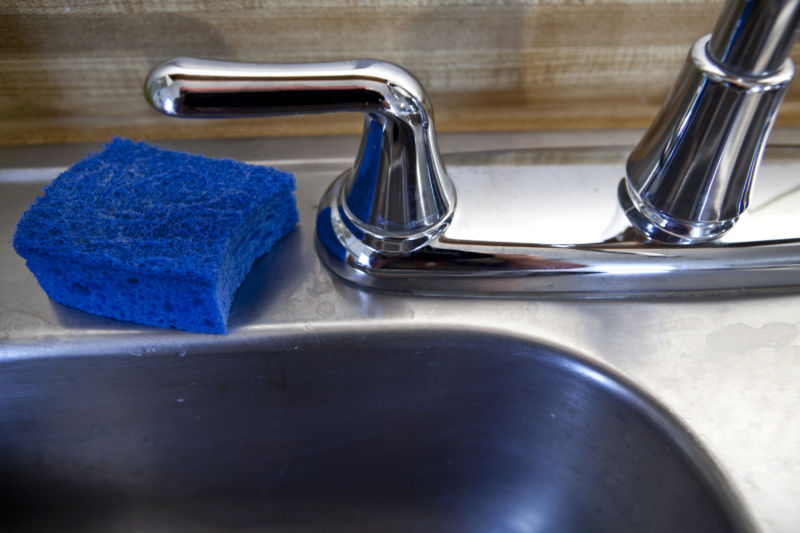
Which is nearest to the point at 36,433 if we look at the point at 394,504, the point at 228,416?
the point at 228,416

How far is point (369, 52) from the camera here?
0.42 meters

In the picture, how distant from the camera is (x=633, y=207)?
0.36 m

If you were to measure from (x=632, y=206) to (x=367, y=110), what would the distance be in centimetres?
18

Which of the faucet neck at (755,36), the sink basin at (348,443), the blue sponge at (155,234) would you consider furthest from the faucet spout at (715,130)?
the blue sponge at (155,234)

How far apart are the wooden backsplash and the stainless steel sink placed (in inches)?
2.8

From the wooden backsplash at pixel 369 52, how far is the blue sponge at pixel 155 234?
0.31 feet

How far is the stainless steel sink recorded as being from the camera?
306 mm

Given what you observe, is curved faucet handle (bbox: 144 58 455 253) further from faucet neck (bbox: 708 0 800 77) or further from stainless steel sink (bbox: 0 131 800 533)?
faucet neck (bbox: 708 0 800 77)

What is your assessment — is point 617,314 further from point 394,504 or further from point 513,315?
point 394,504

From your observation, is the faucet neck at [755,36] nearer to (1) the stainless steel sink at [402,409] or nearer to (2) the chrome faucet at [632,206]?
(2) the chrome faucet at [632,206]

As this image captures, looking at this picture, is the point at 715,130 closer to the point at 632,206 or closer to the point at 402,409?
the point at 632,206

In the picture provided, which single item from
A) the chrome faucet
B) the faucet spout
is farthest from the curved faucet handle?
the faucet spout

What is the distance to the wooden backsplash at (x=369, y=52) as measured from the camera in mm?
395

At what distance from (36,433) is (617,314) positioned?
345 millimetres
